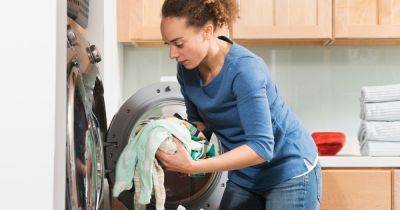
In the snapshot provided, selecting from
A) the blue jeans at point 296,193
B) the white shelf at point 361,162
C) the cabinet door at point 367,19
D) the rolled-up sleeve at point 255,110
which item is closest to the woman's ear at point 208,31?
the rolled-up sleeve at point 255,110

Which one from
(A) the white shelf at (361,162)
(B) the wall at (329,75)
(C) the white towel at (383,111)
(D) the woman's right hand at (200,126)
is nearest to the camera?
(D) the woman's right hand at (200,126)

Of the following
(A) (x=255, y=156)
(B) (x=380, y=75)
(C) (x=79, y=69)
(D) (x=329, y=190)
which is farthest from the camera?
(B) (x=380, y=75)

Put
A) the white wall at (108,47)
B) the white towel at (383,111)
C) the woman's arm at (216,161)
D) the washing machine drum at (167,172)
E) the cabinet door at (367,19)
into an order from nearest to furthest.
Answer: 1. the woman's arm at (216,161)
2. the white wall at (108,47)
3. the washing machine drum at (167,172)
4. the white towel at (383,111)
5. the cabinet door at (367,19)

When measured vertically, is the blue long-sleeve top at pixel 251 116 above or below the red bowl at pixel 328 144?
above

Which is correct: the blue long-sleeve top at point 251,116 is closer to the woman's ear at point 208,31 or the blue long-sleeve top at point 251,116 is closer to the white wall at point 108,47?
the woman's ear at point 208,31

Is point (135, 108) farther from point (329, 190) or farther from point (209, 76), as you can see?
point (329, 190)

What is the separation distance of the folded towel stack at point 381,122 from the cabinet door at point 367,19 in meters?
0.33

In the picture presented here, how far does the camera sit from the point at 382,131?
229cm

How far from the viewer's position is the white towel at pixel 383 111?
230cm

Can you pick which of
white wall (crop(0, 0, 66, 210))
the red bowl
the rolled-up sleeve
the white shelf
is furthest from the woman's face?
Answer: the red bowl

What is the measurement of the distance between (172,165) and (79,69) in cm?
38

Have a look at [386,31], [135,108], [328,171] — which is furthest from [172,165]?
[386,31]

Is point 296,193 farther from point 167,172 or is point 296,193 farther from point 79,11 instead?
point 79,11

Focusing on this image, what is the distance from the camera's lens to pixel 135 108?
2.07 m
